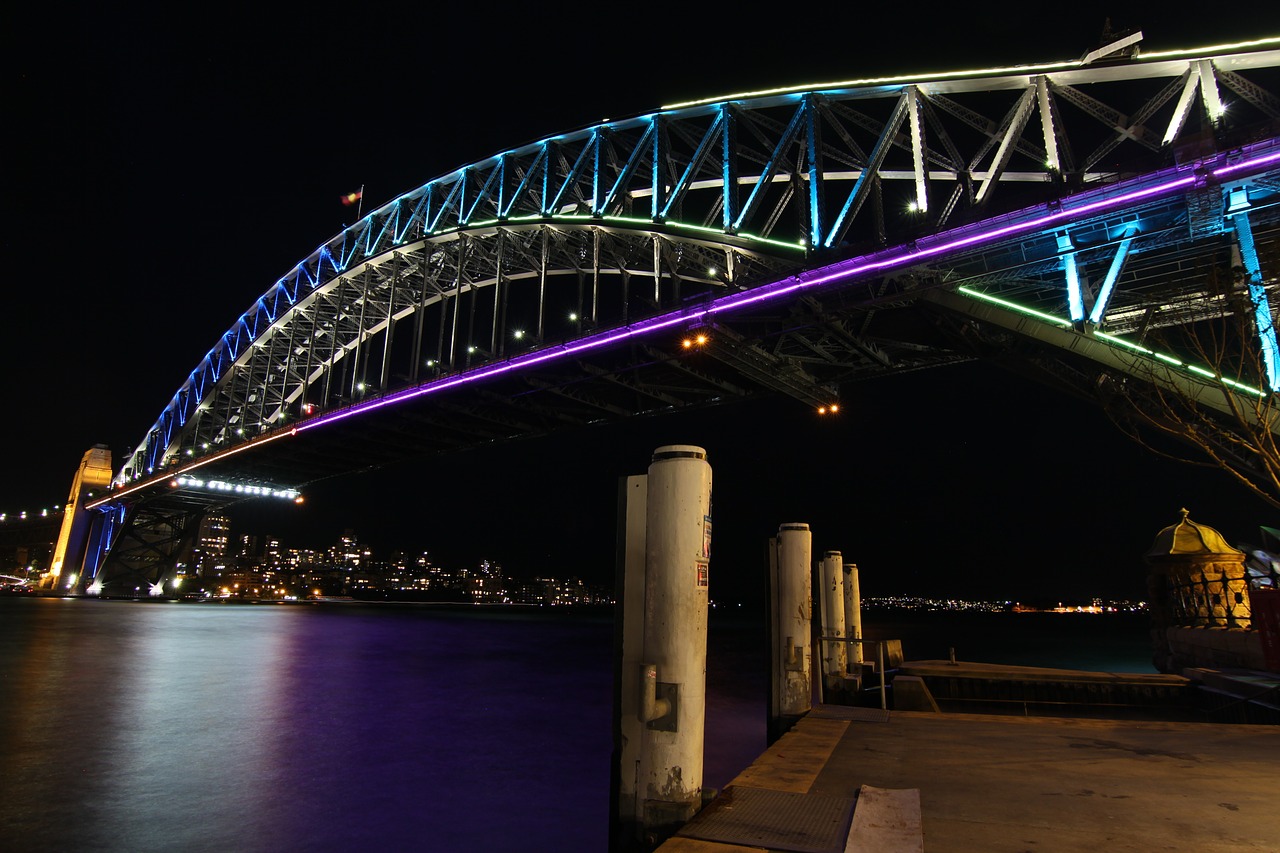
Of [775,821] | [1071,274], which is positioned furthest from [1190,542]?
[775,821]

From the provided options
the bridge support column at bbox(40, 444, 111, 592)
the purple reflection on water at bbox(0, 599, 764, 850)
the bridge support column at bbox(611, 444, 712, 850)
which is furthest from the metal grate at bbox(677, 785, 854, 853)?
the bridge support column at bbox(40, 444, 111, 592)

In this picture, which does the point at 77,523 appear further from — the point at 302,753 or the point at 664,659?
the point at 664,659

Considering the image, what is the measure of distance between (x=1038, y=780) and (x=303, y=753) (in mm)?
9991

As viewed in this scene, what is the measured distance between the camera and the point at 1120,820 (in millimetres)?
3816

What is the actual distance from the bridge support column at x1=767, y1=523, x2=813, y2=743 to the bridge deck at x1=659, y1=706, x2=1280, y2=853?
435mm

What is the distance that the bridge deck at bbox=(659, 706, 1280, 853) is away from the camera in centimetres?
349

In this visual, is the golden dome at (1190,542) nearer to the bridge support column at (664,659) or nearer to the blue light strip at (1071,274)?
the blue light strip at (1071,274)

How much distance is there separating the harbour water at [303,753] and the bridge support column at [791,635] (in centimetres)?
235

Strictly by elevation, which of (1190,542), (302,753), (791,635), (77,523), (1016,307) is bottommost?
(302,753)

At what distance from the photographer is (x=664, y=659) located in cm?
402

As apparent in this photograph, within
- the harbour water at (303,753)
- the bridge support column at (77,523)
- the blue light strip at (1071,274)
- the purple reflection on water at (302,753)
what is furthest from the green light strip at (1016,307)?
the bridge support column at (77,523)

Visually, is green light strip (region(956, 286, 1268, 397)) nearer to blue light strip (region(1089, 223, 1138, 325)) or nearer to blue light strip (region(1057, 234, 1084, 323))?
blue light strip (region(1089, 223, 1138, 325))

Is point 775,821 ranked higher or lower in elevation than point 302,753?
higher

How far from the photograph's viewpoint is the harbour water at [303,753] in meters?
7.43
